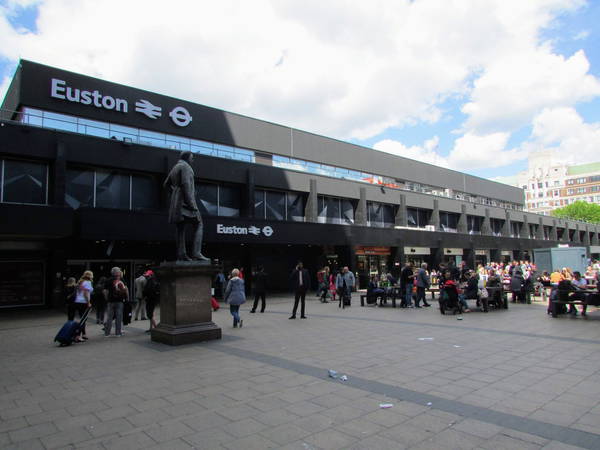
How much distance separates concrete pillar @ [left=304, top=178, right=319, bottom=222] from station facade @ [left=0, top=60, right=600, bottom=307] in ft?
0.25

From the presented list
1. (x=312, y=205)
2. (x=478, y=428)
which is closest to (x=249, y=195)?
(x=312, y=205)

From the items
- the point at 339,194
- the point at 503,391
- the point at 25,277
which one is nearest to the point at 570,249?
the point at 339,194

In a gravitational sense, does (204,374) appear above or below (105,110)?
below

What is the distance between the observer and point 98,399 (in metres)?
5.21

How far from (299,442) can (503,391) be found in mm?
2935

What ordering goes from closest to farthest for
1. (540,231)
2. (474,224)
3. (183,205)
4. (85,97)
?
(183,205)
(85,97)
(474,224)
(540,231)

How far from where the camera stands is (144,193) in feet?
71.9

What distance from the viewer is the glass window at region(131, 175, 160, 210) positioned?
21578 mm

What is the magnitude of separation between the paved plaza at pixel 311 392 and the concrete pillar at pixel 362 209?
22.3 meters

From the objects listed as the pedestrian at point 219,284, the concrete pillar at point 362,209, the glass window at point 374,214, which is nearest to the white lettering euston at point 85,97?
the pedestrian at point 219,284

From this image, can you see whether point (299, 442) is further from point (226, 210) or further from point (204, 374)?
point (226, 210)

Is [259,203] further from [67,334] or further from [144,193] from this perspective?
[67,334]

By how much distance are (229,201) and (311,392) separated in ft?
67.8

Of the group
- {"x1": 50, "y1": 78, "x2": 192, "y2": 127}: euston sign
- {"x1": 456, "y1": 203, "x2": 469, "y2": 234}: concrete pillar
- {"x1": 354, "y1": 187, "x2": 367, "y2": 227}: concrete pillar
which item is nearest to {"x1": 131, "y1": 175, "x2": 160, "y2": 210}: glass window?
{"x1": 50, "y1": 78, "x2": 192, "y2": 127}: euston sign
